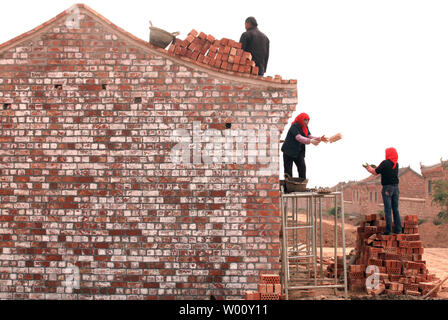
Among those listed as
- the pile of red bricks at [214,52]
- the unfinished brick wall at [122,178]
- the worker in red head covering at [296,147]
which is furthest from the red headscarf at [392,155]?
the pile of red bricks at [214,52]

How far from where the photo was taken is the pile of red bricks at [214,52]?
7.70 meters

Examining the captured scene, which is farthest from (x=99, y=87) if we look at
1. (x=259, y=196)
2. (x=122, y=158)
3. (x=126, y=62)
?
(x=259, y=196)

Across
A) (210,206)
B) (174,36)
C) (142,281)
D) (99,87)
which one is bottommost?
(142,281)

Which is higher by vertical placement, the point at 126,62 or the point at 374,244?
the point at 126,62

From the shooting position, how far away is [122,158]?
7.63m

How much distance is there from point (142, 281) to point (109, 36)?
4.23 meters

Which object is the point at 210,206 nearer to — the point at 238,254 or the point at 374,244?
the point at 238,254

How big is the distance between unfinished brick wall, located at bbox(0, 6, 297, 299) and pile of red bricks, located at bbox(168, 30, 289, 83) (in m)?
0.18

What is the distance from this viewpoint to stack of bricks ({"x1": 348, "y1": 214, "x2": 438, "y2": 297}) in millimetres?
8789

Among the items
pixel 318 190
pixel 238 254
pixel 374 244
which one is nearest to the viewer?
pixel 238 254

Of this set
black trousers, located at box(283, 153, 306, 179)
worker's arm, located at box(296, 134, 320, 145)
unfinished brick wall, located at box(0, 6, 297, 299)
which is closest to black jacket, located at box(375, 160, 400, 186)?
black trousers, located at box(283, 153, 306, 179)

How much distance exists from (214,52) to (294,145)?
2389mm

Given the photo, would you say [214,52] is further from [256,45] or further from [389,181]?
[389,181]

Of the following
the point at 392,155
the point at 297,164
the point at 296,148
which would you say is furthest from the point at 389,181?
the point at 296,148
